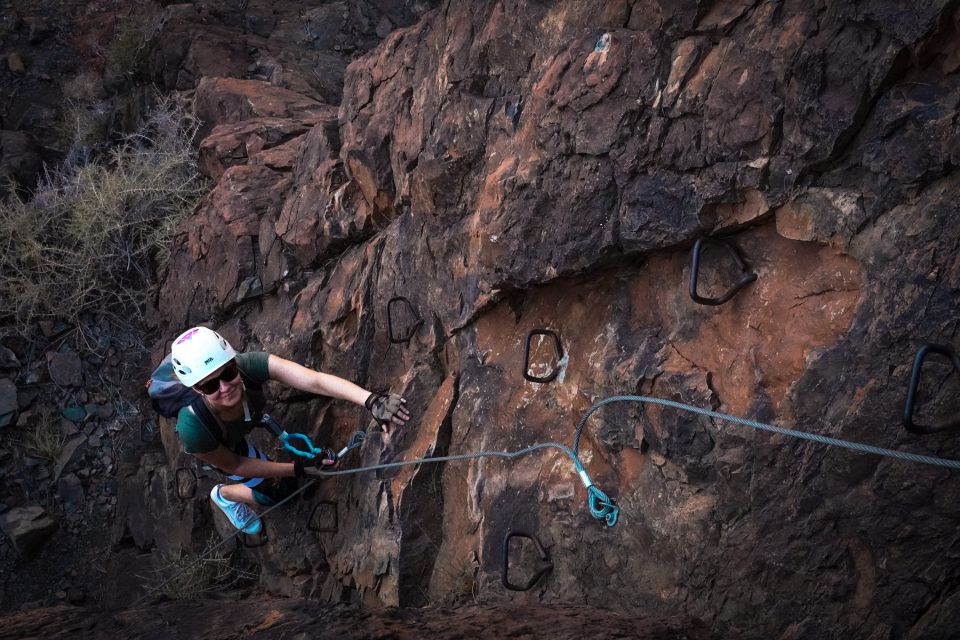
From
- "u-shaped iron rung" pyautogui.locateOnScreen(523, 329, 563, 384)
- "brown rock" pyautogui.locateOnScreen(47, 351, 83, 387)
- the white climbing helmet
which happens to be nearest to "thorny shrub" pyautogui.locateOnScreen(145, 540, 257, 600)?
the white climbing helmet

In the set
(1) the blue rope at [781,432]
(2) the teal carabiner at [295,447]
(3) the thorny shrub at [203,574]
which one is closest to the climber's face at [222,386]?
(2) the teal carabiner at [295,447]

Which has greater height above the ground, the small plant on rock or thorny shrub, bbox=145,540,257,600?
the small plant on rock

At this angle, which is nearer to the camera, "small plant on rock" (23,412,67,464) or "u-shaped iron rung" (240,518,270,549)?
"u-shaped iron rung" (240,518,270,549)

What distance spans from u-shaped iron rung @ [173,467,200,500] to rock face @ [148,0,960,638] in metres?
1.08

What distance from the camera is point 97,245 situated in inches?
297

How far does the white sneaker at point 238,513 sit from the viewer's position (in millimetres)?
5262

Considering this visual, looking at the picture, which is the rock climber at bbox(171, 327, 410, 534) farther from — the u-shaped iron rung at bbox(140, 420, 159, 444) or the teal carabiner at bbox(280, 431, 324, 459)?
the u-shaped iron rung at bbox(140, 420, 159, 444)

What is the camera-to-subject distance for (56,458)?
23.4ft

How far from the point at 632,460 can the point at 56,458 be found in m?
5.89

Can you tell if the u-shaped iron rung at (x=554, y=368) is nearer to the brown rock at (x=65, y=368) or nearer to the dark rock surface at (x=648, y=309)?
the dark rock surface at (x=648, y=309)

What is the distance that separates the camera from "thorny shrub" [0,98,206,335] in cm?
752

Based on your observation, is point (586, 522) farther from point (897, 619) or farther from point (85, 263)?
point (85, 263)

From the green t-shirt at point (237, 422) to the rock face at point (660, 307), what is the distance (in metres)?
0.57

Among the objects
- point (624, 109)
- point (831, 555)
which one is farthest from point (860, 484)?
point (624, 109)
